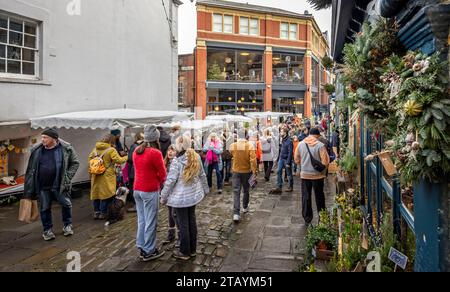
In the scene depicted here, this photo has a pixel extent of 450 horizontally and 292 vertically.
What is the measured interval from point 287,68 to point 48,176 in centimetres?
3025

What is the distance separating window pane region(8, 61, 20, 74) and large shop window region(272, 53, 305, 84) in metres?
26.3

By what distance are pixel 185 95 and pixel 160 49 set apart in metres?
17.7

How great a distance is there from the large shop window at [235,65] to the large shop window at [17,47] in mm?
21590

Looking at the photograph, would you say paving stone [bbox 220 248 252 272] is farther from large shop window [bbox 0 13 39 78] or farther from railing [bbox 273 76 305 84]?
railing [bbox 273 76 305 84]

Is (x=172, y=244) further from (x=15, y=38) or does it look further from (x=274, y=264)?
(x=15, y=38)

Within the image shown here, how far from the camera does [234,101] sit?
30422 millimetres

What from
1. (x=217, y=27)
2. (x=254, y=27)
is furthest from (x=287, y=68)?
(x=217, y=27)

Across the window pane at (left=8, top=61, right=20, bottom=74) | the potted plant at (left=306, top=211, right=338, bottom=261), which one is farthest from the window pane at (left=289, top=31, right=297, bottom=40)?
the potted plant at (left=306, top=211, right=338, bottom=261)

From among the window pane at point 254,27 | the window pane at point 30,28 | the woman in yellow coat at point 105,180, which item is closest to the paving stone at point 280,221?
the woman in yellow coat at point 105,180

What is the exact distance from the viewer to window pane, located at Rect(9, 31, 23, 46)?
26.6ft

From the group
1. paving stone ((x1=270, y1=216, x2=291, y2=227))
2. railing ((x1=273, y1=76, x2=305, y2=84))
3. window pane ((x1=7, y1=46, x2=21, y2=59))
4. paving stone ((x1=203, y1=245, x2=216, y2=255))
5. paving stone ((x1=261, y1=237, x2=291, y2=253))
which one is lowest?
paving stone ((x1=203, y1=245, x2=216, y2=255))

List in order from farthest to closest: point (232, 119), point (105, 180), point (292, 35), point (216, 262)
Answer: point (292, 35), point (232, 119), point (105, 180), point (216, 262)
